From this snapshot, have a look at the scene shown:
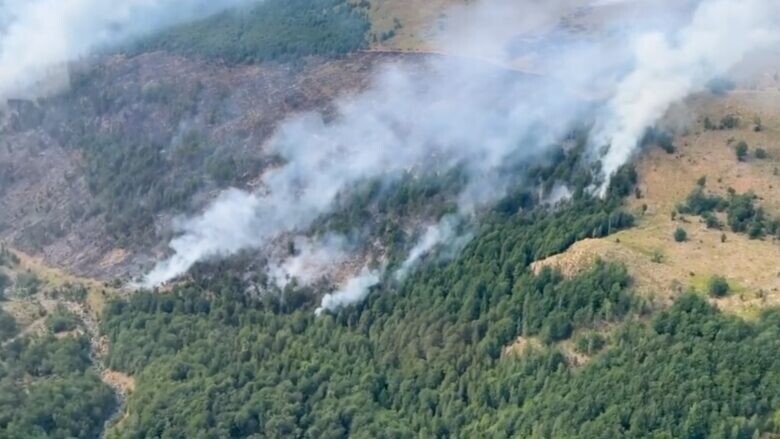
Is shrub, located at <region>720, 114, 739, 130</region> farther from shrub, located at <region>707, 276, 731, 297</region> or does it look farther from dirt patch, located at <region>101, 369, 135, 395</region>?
dirt patch, located at <region>101, 369, 135, 395</region>

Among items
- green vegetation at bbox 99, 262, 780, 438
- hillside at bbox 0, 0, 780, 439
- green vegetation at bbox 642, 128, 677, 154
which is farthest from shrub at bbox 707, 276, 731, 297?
green vegetation at bbox 642, 128, 677, 154

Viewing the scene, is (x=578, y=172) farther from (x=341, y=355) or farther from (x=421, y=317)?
(x=341, y=355)

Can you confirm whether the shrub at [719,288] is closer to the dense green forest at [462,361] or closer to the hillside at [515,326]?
the hillside at [515,326]

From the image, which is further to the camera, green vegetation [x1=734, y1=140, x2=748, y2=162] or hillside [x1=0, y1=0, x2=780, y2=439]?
green vegetation [x1=734, y1=140, x2=748, y2=162]

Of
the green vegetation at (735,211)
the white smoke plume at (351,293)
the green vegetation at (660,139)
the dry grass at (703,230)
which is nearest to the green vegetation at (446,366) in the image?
the white smoke plume at (351,293)

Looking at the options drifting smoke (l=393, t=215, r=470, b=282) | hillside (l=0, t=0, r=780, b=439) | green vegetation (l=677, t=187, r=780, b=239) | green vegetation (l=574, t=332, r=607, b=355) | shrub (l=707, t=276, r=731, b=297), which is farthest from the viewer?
drifting smoke (l=393, t=215, r=470, b=282)

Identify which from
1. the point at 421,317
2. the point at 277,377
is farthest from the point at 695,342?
the point at 277,377

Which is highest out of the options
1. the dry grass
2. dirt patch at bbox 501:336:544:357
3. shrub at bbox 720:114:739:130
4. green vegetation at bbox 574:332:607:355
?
shrub at bbox 720:114:739:130
